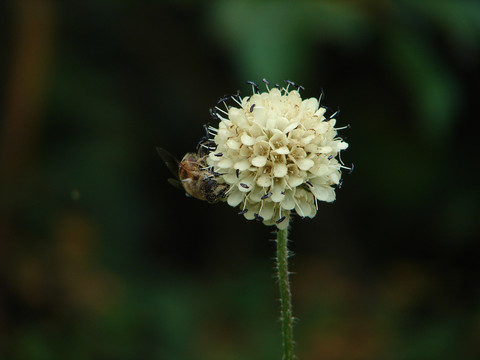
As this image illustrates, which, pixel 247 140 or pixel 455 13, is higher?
pixel 455 13

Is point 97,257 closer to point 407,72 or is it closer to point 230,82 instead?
point 230,82

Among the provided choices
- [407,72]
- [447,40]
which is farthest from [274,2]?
[447,40]

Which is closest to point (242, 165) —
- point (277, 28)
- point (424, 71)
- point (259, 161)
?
point (259, 161)

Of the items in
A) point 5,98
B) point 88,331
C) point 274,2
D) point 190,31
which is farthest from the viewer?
point 190,31

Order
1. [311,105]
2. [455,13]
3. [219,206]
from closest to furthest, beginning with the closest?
[311,105]
[455,13]
[219,206]

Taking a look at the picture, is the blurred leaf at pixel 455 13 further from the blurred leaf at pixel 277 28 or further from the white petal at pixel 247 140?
the white petal at pixel 247 140

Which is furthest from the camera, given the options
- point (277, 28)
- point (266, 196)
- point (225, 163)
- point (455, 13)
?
point (455, 13)

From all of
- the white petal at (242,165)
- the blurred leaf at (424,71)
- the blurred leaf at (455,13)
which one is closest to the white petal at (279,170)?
the white petal at (242,165)

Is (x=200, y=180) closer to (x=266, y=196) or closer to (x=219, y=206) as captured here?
(x=266, y=196)
